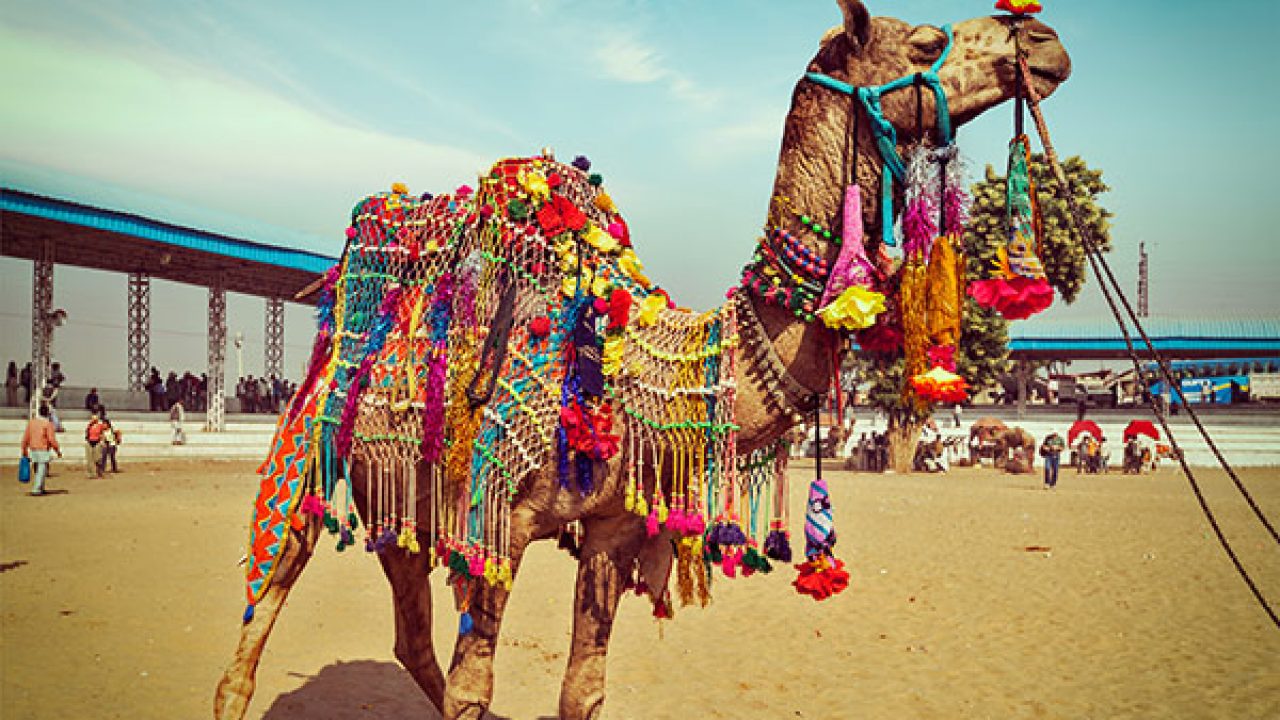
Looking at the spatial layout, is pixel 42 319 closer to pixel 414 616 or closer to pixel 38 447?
pixel 38 447

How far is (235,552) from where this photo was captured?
11609mm

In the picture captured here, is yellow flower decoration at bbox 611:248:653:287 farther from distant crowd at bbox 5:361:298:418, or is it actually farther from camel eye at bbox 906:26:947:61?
distant crowd at bbox 5:361:298:418

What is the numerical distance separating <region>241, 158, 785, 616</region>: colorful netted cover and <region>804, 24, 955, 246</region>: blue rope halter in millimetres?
720

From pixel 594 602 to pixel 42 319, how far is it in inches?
951

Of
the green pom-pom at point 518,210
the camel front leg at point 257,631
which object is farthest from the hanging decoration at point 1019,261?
the camel front leg at point 257,631

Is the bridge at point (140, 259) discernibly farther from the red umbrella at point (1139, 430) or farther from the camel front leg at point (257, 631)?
the red umbrella at point (1139, 430)

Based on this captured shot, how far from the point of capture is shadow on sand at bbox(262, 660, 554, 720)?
20.2ft

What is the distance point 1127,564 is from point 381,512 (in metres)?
11.0

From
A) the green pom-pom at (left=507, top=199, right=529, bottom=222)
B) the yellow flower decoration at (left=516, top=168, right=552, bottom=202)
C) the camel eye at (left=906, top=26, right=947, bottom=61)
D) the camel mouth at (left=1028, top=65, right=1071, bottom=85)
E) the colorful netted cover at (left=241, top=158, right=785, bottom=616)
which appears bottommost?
the colorful netted cover at (left=241, top=158, right=785, bottom=616)

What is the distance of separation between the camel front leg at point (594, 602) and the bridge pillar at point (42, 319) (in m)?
23.0

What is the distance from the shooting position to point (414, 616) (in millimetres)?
5129

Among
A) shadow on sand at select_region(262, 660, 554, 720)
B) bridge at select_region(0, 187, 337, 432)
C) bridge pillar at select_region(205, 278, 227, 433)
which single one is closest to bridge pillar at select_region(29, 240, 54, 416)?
bridge at select_region(0, 187, 337, 432)

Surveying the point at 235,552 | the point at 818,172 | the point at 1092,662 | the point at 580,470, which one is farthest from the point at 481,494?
the point at 235,552

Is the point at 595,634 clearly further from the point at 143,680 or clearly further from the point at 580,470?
the point at 143,680
